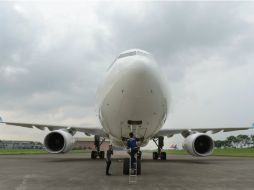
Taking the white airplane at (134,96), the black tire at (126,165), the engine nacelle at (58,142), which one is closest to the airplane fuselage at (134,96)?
the white airplane at (134,96)

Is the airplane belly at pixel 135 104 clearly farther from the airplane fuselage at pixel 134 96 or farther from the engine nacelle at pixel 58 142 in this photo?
the engine nacelle at pixel 58 142

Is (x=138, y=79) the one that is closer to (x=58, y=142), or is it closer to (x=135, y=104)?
(x=135, y=104)

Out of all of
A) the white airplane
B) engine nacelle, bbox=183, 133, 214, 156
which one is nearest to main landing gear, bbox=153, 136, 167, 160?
engine nacelle, bbox=183, 133, 214, 156

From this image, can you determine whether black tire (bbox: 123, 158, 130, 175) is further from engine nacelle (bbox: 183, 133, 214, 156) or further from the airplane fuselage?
engine nacelle (bbox: 183, 133, 214, 156)

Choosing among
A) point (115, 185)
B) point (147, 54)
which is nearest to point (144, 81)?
point (147, 54)

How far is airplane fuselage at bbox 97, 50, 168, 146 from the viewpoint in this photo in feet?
33.0

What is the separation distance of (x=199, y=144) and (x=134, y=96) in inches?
350

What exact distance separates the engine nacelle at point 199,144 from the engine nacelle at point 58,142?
611 cm

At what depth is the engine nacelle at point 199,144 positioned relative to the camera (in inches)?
680

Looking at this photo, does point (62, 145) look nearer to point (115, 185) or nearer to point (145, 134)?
point (145, 134)

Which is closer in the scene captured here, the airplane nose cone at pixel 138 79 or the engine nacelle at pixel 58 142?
the airplane nose cone at pixel 138 79

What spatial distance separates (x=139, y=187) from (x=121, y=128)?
14.4 ft

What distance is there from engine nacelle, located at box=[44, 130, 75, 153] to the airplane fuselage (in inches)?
227

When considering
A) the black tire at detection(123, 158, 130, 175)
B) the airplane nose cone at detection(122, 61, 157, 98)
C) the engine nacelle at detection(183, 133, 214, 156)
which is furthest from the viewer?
the engine nacelle at detection(183, 133, 214, 156)
